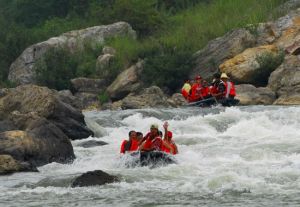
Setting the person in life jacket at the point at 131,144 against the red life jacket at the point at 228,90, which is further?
the red life jacket at the point at 228,90

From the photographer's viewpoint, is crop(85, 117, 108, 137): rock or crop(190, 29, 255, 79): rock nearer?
crop(85, 117, 108, 137): rock

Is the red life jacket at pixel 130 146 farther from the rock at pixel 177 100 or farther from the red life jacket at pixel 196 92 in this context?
the rock at pixel 177 100

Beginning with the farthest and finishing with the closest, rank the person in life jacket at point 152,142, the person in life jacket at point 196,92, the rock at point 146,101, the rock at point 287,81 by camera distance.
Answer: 1. the rock at point 146,101
2. the rock at point 287,81
3. the person in life jacket at point 196,92
4. the person in life jacket at point 152,142

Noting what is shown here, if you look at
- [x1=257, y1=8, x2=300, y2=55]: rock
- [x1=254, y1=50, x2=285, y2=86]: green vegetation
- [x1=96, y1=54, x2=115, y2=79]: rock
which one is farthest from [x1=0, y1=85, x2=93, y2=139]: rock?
[x1=96, y1=54, x2=115, y2=79]: rock

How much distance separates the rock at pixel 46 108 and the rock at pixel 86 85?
13.5 meters

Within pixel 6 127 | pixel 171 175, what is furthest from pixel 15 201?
pixel 6 127

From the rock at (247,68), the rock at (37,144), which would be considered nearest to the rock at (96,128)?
the rock at (37,144)

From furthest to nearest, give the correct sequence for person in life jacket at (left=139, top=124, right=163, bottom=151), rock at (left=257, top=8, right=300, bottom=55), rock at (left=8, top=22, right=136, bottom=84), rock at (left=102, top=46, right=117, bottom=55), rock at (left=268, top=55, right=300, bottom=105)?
rock at (left=8, top=22, right=136, bottom=84)
rock at (left=102, top=46, right=117, bottom=55)
rock at (left=257, top=8, right=300, bottom=55)
rock at (left=268, top=55, right=300, bottom=105)
person in life jacket at (left=139, top=124, right=163, bottom=151)

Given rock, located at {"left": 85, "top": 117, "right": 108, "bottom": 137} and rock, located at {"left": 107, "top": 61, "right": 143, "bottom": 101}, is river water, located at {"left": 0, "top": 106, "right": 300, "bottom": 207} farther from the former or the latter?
rock, located at {"left": 107, "top": 61, "right": 143, "bottom": 101}

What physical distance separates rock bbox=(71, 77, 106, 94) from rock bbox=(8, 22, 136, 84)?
145 inches

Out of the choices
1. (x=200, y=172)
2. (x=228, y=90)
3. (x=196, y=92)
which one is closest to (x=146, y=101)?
(x=196, y=92)

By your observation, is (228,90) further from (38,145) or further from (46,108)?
(38,145)

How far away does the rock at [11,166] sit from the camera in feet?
49.5

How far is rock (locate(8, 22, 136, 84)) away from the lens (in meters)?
38.2
